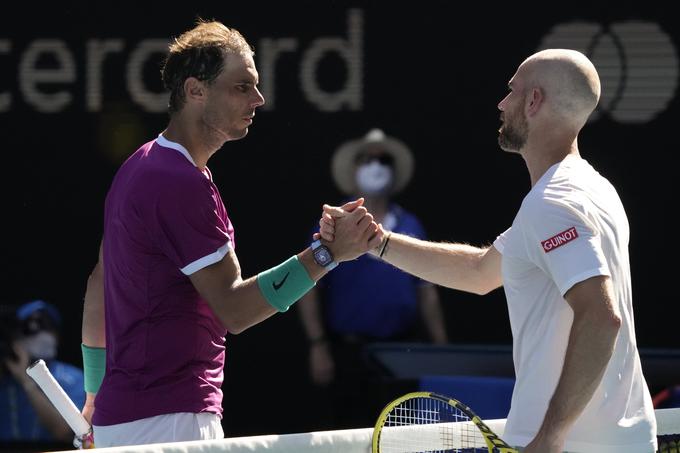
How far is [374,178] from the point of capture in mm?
7578

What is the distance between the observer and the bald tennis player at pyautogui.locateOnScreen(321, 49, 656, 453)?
3100 mm

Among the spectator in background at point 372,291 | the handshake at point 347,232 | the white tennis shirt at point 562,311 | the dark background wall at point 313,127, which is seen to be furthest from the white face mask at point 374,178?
the white tennis shirt at point 562,311

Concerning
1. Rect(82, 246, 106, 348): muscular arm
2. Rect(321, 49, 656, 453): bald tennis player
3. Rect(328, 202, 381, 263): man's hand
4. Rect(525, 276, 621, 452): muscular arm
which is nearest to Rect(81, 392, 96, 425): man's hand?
Rect(82, 246, 106, 348): muscular arm

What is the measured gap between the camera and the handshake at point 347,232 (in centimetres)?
389

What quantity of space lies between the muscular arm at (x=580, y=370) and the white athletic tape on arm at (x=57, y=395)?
56.1 inches

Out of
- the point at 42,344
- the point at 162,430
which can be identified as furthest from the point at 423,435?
the point at 42,344

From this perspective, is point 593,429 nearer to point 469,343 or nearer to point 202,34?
point 202,34

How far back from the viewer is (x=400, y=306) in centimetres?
755

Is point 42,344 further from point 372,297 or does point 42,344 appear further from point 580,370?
point 580,370

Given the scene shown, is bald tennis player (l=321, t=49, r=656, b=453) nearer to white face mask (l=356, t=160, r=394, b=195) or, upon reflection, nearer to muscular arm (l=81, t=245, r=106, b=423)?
muscular arm (l=81, t=245, r=106, b=423)

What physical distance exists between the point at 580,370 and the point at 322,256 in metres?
0.94

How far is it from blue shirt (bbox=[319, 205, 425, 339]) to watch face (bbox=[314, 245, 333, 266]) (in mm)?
3692

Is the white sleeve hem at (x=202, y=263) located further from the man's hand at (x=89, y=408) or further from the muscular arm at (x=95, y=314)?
the man's hand at (x=89, y=408)

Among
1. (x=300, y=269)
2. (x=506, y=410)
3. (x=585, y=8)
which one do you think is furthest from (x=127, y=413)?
(x=585, y=8)
